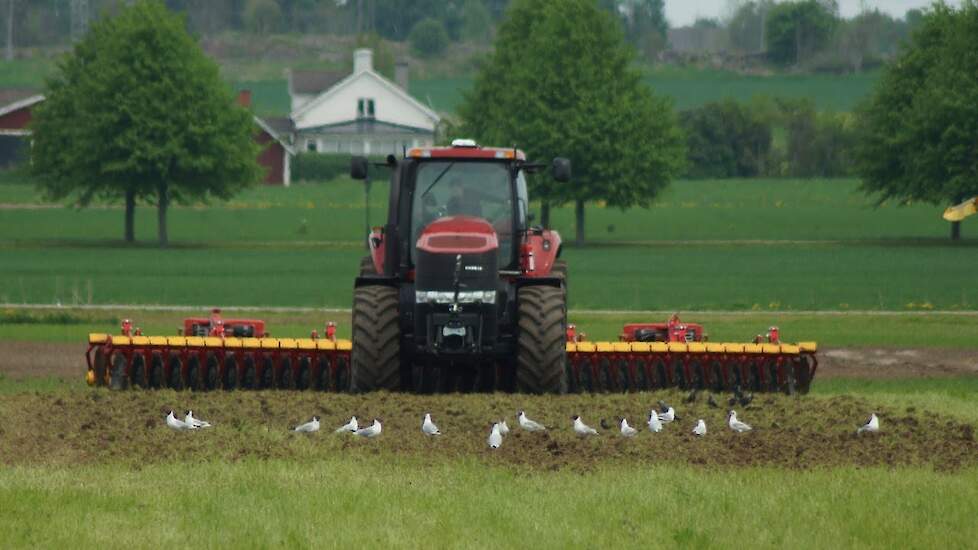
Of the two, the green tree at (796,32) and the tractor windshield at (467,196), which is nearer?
the tractor windshield at (467,196)

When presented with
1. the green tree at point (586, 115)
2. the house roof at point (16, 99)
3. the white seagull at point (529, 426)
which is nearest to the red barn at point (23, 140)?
the house roof at point (16, 99)

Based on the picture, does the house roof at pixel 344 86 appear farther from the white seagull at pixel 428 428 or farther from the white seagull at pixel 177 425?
the white seagull at pixel 428 428

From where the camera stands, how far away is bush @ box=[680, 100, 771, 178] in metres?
113

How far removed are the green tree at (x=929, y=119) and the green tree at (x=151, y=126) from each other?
2500 centimetres

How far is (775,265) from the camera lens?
5603 centimetres

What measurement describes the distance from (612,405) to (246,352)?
5.23 m

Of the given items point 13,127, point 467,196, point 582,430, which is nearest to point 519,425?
point 582,430

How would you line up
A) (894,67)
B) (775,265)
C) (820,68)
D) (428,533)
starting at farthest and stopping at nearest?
(820,68) → (894,67) → (775,265) → (428,533)

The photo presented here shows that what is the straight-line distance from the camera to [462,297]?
19.0 metres

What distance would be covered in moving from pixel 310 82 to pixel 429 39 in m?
54.9

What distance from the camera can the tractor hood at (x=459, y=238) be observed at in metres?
19.0

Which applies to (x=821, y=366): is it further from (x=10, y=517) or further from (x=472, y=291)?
(x=10, y=517)

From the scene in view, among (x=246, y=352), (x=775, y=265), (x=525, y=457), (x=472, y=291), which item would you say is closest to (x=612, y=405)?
(x=472, y=291)

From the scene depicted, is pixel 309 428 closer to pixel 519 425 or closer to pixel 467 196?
pixel 519 425
